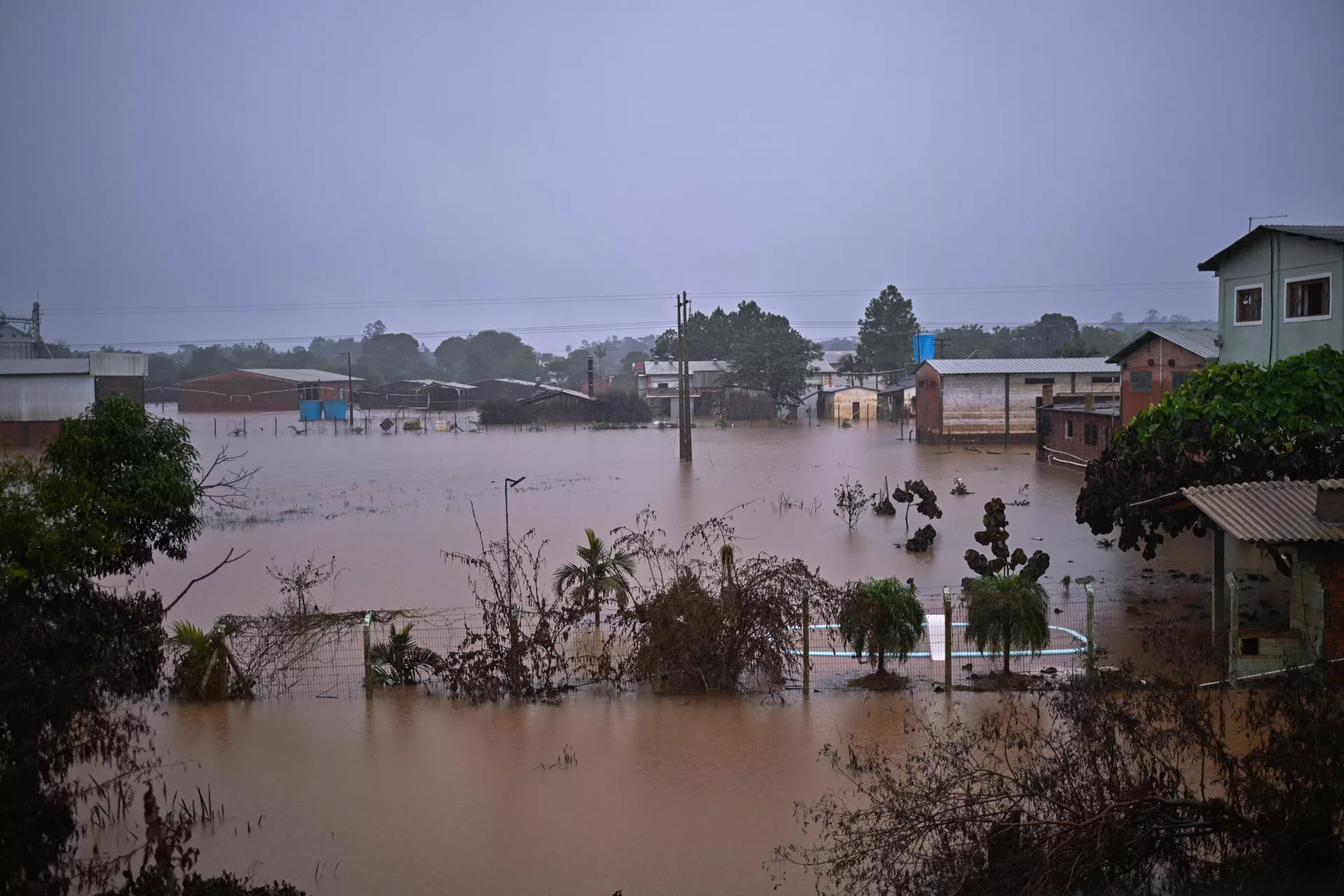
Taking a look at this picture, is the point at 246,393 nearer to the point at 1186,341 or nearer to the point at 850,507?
the point at 850,507

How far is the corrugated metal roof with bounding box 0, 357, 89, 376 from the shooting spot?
4617cm

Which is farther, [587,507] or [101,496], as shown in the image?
[587,507]

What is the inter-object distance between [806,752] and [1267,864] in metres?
4.25

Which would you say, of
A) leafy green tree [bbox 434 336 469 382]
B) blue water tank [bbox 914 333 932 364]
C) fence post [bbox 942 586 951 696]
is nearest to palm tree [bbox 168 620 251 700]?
fence post [bbox 942 586 951 696]

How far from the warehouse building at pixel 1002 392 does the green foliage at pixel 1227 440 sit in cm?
2931

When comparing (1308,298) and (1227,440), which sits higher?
(1308,298)

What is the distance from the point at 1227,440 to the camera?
1537 cm

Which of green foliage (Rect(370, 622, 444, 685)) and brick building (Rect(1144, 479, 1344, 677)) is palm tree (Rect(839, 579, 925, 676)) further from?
green foliage (Rect(370, 622, 444, 685))

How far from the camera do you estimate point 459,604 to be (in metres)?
16.9

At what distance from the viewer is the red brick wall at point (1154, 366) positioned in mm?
30406

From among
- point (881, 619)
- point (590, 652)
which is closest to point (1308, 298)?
point (881, 619)

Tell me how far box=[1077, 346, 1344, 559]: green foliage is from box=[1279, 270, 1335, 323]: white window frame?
19.9 feet

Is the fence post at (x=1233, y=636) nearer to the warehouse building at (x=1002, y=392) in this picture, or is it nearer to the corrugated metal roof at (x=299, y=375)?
the warehouse building at (x=1002, y=392)

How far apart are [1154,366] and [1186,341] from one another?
132 cm
